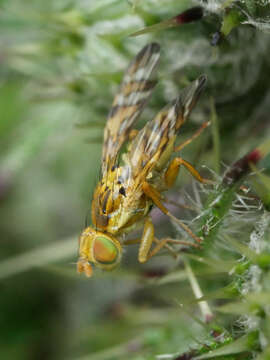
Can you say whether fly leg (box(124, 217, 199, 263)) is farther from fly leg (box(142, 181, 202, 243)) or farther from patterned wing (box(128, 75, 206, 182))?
patterned wing (box(128, 75, 206, 182))

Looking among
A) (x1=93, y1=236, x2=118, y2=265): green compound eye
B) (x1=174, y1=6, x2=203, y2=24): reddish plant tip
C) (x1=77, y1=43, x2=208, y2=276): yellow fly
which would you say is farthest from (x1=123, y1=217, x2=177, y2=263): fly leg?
(x1=174, y1=6, x2=203, y2=24): reddish plant tip

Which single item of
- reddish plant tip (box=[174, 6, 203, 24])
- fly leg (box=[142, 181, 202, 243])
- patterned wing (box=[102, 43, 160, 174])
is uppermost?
patterned wing (box=[102, 43, 160, 174])

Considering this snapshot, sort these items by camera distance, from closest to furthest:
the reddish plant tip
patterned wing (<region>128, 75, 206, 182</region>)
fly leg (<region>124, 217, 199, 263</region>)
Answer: the reddish plant tip < patterned wing (<region>128, 75, 206, 182</region>) < fly leg (<region>124, 217, 199, 263</region>)

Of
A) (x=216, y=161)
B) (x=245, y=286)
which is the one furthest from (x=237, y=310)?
(x=216, y=161)

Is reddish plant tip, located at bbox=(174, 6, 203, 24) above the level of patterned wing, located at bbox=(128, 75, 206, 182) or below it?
above

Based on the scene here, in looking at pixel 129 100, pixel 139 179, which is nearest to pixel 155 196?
pixel 139 179

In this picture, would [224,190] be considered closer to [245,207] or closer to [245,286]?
[245,207]

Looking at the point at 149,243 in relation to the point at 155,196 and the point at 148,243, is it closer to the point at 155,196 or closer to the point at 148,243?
the point at 148,243
